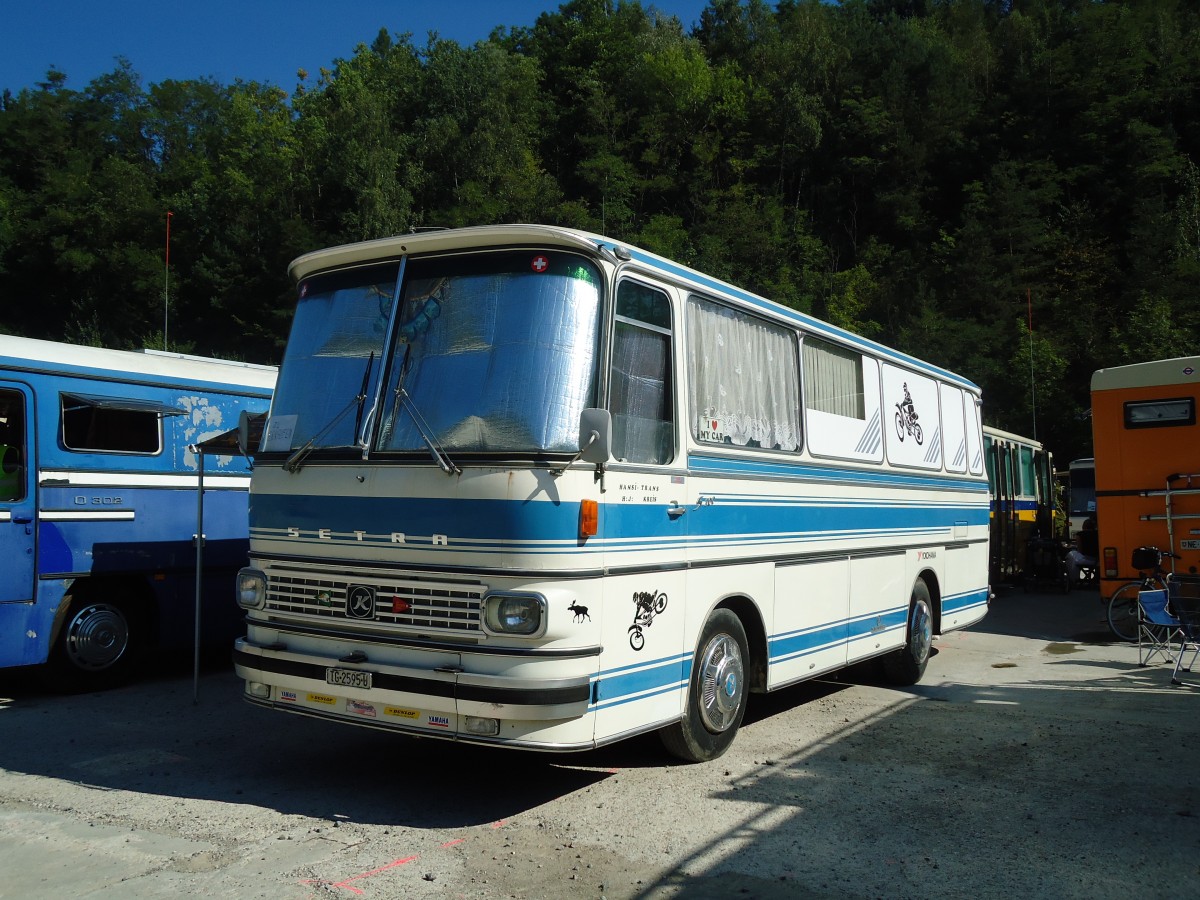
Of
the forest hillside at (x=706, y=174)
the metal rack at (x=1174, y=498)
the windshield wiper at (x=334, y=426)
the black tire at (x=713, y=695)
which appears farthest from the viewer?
the forest hillside at (x=706, y=174)

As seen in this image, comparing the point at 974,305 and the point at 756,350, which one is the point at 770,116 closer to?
the point at 974,305

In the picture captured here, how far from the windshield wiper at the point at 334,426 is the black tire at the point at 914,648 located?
6.57m

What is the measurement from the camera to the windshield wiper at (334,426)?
638cm

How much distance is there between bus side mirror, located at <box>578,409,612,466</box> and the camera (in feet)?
18.4

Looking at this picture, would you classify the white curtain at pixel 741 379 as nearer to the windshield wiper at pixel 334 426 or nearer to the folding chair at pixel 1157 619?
the windshield wiper at pixel 334 426

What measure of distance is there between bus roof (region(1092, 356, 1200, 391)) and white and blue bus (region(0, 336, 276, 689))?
11530 mm

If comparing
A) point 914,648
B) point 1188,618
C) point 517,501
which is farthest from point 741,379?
point 1188,618

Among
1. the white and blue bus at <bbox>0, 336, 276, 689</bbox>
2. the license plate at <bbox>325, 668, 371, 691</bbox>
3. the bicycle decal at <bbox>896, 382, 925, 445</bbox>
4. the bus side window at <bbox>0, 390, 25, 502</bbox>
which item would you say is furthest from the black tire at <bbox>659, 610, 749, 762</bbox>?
the bus side window at <bbox>0, 390, 25, 502</bbox>

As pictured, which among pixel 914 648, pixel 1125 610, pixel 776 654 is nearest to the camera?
pixel 776 654

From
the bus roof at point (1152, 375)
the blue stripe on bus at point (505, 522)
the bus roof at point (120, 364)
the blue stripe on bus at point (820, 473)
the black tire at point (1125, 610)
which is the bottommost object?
the black tire at point (1125, 610)

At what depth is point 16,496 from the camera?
9.08 m

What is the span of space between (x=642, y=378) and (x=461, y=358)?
1.15 meters

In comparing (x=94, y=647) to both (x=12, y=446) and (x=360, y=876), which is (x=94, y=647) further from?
(x=360, y=876)

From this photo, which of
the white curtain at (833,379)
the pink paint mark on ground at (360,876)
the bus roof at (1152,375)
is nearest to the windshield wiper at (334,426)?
the pink paint mark on ground at (360,876)
